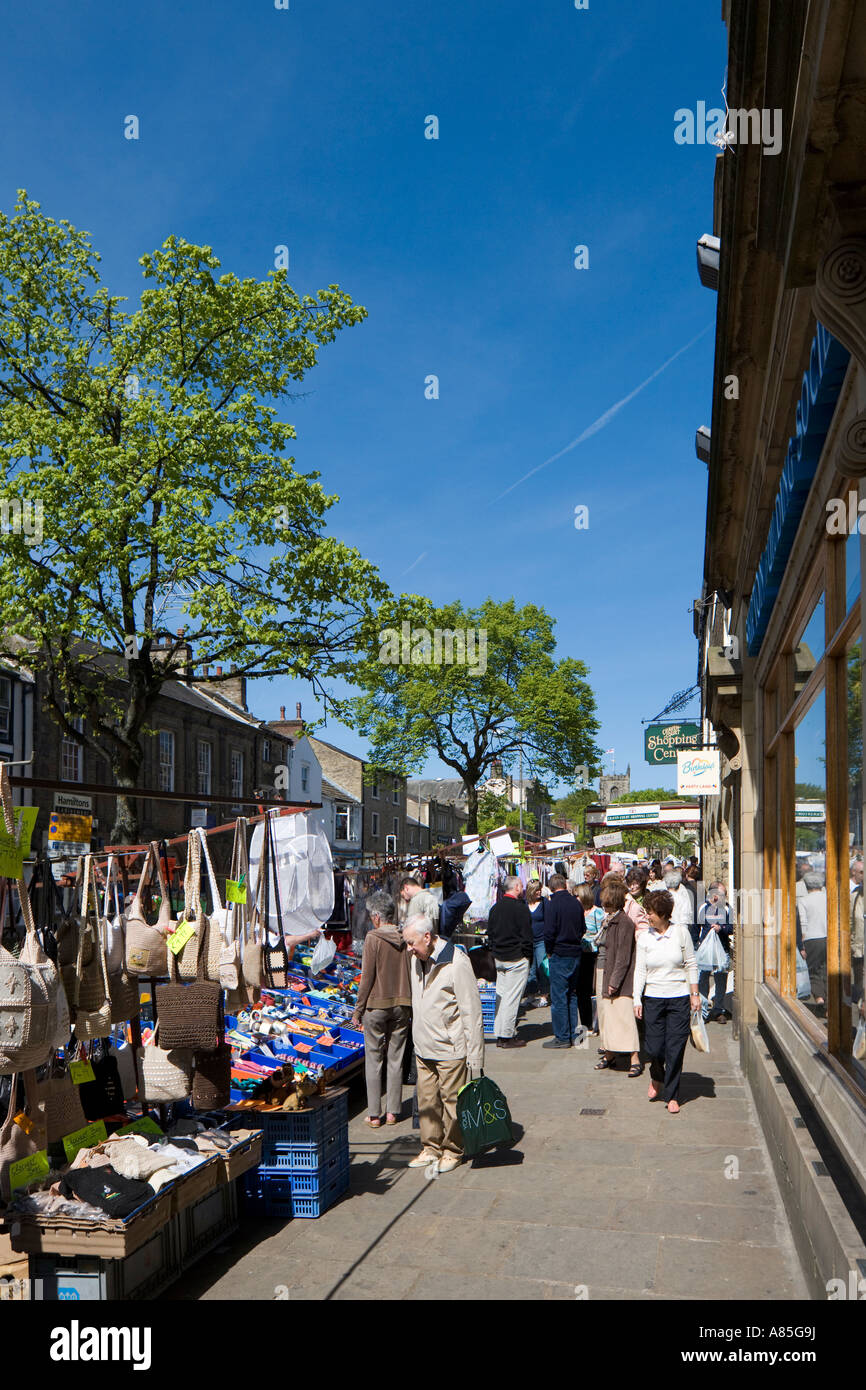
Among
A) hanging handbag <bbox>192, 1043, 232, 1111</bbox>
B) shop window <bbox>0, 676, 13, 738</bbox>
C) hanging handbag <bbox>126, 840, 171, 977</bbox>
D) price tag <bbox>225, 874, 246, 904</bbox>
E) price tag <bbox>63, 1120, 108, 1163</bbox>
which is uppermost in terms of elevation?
shop window <bbox>0, 676, 13, 738</bbox>

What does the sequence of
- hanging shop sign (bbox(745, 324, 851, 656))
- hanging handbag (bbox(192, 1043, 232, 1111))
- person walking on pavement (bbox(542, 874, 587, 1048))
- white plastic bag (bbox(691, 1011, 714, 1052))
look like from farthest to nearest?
person walking on pavement (bbox(542, 874, 587, 1048)) < white plastic bag (bbox(691, 1011, 714, 1052)) < hanging handbag (bbox(192, 1043, 232, 1111)) < hanging shop sign (bbox(745, 324, 851, 656))

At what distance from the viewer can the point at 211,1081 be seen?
18.9 ft

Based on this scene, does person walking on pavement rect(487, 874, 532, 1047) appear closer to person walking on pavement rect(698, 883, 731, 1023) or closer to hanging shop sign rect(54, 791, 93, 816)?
person walking on pavement rect(698, 883, 731, 1023)

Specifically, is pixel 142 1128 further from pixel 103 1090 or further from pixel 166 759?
pixel 166 759

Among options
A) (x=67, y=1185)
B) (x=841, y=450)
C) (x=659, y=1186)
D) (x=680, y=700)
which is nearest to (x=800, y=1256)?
(x=659, y=1186)

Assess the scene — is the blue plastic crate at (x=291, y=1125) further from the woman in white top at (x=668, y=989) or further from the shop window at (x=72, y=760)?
the shop window at (x=72, y=760)

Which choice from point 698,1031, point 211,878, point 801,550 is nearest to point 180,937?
point 211,878

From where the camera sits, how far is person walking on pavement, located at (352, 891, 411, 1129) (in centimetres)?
841

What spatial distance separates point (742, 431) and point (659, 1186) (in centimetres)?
577

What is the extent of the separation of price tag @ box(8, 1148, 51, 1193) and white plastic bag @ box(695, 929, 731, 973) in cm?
978

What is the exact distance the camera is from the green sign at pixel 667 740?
24.9 metres

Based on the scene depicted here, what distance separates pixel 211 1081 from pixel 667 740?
20.9 m

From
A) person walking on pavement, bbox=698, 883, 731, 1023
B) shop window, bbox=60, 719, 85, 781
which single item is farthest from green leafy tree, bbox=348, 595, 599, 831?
person walking on pavement, bbox=698, 883, 731, 1023

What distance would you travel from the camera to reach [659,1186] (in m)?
6.82
